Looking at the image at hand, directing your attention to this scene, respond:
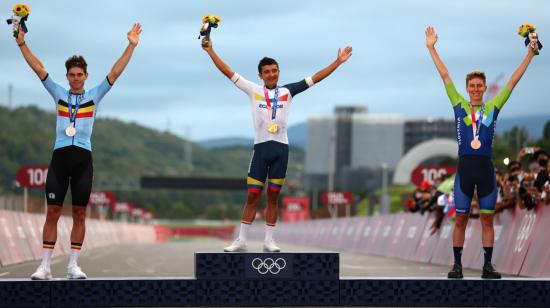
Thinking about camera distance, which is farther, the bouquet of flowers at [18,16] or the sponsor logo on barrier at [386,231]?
the sponsor logo on barrier at [386,231]

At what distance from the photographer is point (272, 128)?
42.5ft

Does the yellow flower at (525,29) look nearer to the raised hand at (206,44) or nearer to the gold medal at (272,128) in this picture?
the gold medal at (272,128)

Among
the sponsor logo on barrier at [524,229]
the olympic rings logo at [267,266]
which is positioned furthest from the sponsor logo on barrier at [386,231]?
the olympic rings logo at [267,266]

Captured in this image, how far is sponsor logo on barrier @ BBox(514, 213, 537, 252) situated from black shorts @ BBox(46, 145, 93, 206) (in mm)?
10451

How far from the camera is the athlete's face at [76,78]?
1240 centimetres

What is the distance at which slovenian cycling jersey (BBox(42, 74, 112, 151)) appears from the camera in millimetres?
12258

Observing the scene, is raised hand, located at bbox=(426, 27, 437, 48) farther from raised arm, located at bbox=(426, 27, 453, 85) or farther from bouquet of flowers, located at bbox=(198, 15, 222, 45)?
bouquet of flowers, located at bbox=(198, 15, 222, 45)

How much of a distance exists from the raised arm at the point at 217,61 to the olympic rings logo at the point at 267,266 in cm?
252

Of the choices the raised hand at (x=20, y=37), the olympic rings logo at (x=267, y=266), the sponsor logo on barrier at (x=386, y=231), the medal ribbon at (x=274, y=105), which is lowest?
the sponsor logo on barrier at (x=386, y=231)

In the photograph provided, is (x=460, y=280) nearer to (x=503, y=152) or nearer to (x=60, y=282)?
(x=60, y=282)

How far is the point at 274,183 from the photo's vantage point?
1312 centimetres

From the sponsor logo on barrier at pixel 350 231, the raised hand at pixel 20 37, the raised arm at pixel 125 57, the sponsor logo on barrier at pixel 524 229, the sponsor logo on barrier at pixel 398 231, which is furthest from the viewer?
the sponsor logo on barrier at pixel 350 231

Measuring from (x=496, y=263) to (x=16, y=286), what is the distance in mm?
12529

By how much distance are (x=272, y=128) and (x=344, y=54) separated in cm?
134
